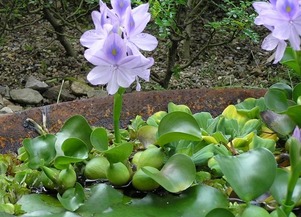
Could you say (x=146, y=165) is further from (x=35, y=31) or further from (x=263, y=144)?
(x=35, y=31)

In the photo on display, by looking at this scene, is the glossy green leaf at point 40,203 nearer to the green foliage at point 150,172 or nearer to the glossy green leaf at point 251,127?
the green foliage at point 150,172

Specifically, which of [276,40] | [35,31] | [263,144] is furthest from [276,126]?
[35,31]

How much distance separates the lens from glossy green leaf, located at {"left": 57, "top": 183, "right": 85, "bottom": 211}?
0.82m

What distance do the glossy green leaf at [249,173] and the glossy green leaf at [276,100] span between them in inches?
11.3

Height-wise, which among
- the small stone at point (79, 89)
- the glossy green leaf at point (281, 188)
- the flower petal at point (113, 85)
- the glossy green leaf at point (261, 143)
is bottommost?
the small stone at point (79, 89)

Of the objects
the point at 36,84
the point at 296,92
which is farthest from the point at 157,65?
the point at 296,92

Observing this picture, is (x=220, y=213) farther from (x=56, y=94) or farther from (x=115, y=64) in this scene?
(x=56, y=94)

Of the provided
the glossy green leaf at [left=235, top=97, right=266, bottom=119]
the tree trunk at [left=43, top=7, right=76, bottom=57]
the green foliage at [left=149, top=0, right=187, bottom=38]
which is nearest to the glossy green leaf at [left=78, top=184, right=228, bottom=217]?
the glossy green leaf at [left=235, top=97, right=266, bottom=119]

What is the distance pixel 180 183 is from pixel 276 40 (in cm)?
24

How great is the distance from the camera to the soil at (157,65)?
3.05 metres


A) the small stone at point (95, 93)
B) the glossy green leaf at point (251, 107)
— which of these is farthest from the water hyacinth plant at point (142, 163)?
the small stone at point (95, 93)

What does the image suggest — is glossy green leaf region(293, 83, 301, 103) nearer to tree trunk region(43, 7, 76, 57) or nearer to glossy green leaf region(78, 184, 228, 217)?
glossy green leaf region(78, 184, 228, 217)

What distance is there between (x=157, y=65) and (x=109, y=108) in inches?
79.4

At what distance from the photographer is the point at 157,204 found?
0.83 meters
